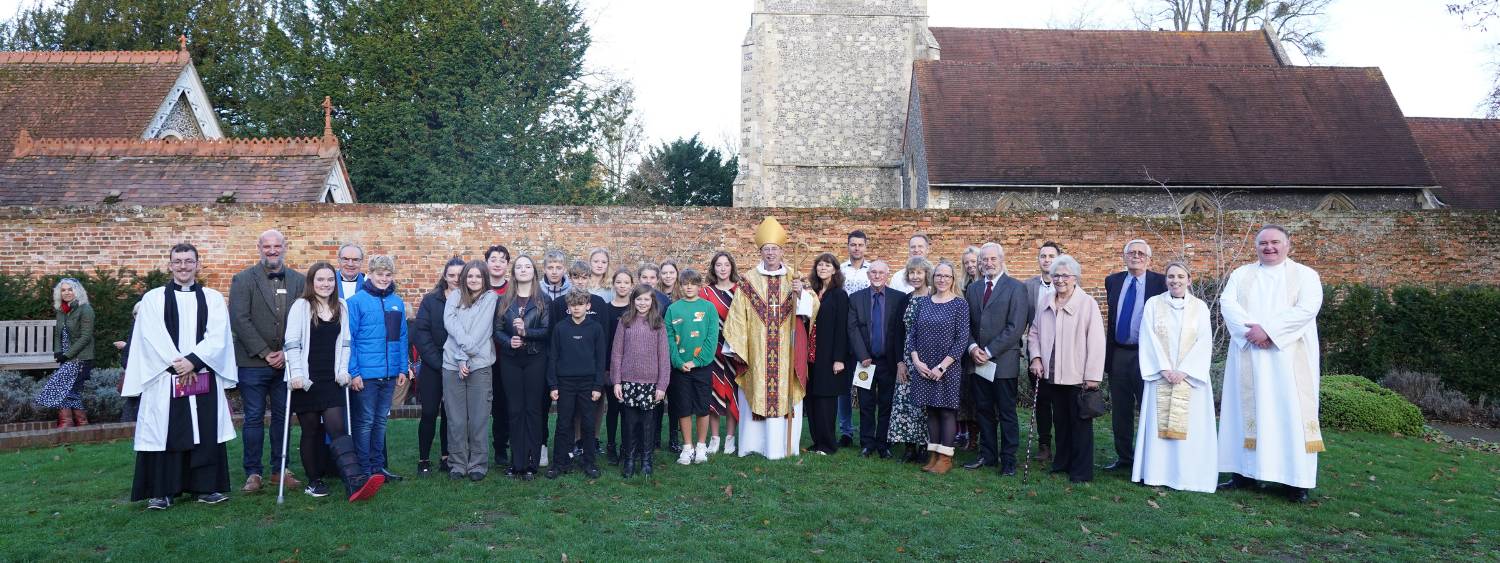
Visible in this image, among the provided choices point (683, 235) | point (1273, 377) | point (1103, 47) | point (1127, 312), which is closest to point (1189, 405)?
point (1273, 377)

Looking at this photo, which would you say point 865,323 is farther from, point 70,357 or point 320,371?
point 70,357

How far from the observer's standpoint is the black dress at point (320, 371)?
6.04 m

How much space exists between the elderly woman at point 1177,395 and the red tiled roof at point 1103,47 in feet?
71.5

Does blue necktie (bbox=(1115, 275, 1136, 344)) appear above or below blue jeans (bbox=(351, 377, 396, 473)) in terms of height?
above

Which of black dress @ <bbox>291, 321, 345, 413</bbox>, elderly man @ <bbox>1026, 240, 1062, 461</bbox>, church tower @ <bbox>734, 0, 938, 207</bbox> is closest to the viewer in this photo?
black dress @ <bbox>291, 321, 345, 413</bbox>

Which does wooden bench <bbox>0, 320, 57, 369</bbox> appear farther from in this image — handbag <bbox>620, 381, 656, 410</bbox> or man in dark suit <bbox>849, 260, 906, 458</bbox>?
man in dark suit <bbox>849, 260, 906, 458</bbox>

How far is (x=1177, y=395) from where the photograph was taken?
641cm

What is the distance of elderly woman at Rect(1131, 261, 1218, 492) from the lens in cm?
636

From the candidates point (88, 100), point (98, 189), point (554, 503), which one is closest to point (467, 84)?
point (88, 100)

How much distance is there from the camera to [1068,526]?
5.44 metres

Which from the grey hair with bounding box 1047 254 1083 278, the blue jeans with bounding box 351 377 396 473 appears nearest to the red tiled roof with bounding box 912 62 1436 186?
the grey hair with bounding box 1047 254 1083 278

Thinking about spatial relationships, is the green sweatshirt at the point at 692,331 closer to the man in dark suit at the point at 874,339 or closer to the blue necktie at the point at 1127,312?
the man in dark suit at the point at 874,339

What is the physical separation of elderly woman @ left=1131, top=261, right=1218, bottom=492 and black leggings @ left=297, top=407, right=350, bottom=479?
5415mm

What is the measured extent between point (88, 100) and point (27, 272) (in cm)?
861
